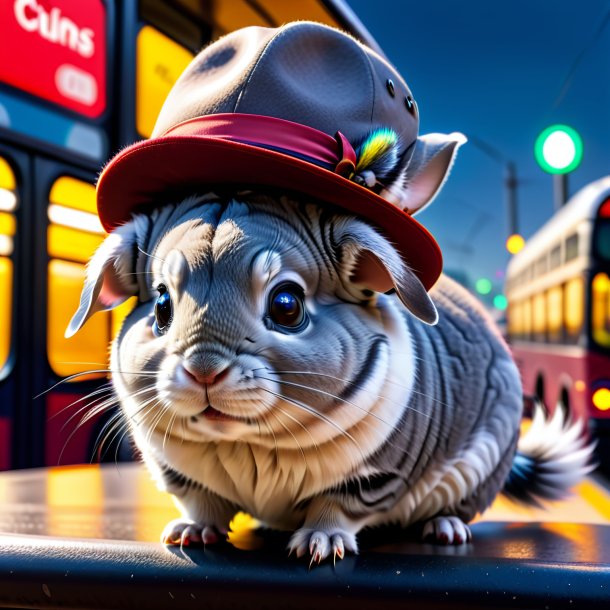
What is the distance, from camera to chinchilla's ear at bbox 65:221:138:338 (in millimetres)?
1036

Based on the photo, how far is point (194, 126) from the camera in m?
0.97

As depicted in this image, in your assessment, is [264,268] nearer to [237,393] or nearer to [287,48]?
[237,393]

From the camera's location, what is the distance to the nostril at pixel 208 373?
825mm

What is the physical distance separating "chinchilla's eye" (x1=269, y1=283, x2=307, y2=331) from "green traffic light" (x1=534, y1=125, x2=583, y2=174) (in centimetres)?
577

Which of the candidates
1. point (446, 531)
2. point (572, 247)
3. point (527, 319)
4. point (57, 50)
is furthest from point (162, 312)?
point (527, 319)

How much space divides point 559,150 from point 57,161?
Result: 15.4 ft

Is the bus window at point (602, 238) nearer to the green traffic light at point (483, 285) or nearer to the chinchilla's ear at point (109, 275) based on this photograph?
the chinchilla's ear at point (109, 275)

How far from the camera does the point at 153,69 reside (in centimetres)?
323

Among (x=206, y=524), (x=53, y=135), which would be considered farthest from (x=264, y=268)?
(x=53, y=135)

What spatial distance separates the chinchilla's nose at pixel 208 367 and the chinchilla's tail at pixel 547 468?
829mm

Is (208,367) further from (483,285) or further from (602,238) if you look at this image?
(483,285)

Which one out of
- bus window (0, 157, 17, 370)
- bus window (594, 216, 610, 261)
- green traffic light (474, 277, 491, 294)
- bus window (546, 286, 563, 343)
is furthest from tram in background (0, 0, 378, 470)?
green traffic light (474, 277, 491, 294)

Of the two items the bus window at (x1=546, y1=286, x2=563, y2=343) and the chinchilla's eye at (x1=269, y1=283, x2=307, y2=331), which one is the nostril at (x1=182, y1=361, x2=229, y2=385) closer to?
the chinchilla's eye at (x1=269, y1=283, x2=307, y2=331)

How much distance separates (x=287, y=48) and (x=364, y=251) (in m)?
0.32
